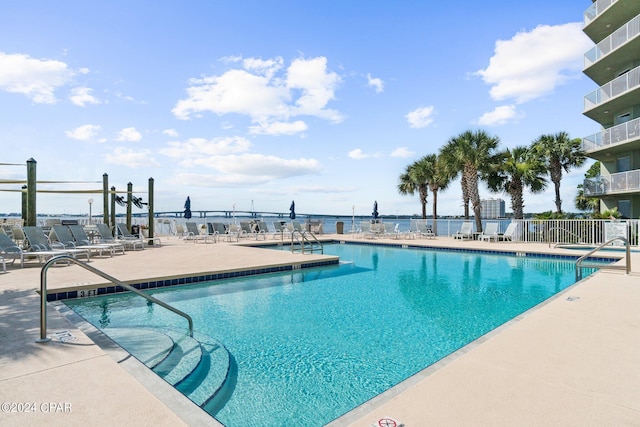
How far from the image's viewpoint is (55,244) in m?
9.99

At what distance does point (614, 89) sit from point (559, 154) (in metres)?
4.30

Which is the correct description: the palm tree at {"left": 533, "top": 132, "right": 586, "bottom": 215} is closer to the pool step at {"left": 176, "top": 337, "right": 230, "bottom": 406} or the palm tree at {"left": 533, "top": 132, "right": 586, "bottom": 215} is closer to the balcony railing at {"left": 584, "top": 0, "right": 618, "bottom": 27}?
the balcony railing at {"left": 584, "top": 0, "right": 618, "bottom": 27}

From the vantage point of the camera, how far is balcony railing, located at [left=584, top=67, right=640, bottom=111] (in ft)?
55.6

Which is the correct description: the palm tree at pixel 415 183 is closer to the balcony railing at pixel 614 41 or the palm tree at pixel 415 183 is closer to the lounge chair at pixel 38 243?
the balcony railing at pixel 614 41

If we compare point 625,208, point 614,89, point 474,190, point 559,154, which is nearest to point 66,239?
point 474,190

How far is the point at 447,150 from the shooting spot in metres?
20.1

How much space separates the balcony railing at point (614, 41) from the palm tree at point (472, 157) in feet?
23.1

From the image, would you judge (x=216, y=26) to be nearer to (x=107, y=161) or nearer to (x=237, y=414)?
(x=107, y=161)

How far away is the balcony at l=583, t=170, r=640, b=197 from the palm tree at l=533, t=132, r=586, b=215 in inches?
76.6

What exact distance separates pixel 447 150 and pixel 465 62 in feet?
21.2

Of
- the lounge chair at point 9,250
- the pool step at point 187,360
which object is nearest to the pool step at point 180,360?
the pool step at point 187,360

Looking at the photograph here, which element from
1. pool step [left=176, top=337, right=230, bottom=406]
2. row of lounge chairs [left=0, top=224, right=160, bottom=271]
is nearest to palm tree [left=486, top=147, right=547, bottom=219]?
row of lounge chairs [left=0, top=224, right=160, bottom=271]

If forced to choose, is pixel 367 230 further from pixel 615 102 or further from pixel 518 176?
pixel 615 102

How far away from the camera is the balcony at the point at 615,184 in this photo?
1684cm
